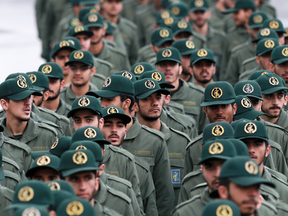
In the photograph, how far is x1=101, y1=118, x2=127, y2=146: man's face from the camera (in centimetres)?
686

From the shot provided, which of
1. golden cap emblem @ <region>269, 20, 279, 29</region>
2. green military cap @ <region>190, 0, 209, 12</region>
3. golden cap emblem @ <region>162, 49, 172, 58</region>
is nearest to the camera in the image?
golden cap emblem @ <region>162, 49, 172, 58</region>

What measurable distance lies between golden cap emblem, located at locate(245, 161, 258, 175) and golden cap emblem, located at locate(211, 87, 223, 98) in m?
2.55

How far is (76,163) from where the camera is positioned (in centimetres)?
532

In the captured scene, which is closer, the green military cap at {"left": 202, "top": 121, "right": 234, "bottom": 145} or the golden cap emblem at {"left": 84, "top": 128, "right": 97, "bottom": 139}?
the golden cap emblem at {"left": 84, "top": 128, "right": 97, "bottom": 139}

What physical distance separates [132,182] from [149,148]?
0.72 metres

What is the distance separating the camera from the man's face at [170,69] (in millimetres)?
9141

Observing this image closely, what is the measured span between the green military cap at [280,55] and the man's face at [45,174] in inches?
170

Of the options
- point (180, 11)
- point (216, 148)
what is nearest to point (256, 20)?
point (180, 11)

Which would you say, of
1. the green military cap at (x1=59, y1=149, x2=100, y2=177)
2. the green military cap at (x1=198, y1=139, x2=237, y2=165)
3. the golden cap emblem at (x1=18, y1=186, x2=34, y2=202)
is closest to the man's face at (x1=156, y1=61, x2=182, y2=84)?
the green military cap at (x1=198, y1=139, x2=237, y2=165)

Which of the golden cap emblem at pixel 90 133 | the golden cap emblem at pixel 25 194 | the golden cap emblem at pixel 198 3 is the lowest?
the golden cap emblem at pixel 25 194

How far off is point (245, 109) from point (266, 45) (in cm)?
268

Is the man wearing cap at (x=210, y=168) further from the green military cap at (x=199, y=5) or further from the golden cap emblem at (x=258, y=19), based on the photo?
the green military cap at (x=199, y=5)

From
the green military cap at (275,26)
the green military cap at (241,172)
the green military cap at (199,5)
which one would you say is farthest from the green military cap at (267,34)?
the green military cap at (241,172)

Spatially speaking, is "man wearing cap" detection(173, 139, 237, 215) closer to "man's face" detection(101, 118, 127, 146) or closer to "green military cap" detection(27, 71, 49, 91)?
"man's face" detection(101, 118, 127, 146)
